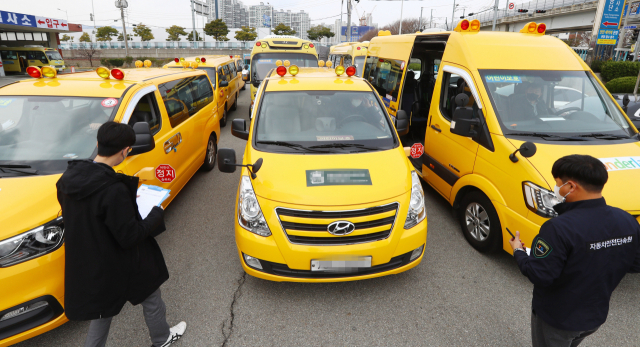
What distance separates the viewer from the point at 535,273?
1.71 m

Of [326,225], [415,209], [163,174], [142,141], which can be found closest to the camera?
[326,225]

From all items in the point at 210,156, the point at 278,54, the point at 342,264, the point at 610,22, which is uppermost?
the point at 610,22

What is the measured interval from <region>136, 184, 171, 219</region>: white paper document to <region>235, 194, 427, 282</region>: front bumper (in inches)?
32.8

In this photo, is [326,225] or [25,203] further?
[326,225]

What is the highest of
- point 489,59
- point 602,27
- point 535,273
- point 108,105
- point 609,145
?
point 602,27

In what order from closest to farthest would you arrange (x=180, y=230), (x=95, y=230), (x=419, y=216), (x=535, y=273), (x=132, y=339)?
1. (x=535, y=273)
2. (x=95, y=230)
3. (x=132, y=339)
4. (x=419, y=216)
5. (x=180, y=230)

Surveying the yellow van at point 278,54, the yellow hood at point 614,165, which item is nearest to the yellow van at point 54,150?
the yellow hood at point 614,165

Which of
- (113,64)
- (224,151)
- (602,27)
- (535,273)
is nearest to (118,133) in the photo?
(224,151)

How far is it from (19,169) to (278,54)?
30.9ft

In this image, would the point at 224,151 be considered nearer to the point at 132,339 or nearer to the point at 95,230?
the point at 95,230

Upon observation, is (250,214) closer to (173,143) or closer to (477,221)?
(173,143)

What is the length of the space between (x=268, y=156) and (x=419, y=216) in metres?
1.53

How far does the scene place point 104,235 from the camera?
1911 mm

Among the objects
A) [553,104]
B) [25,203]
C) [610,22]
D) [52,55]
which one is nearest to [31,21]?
[52,55]
